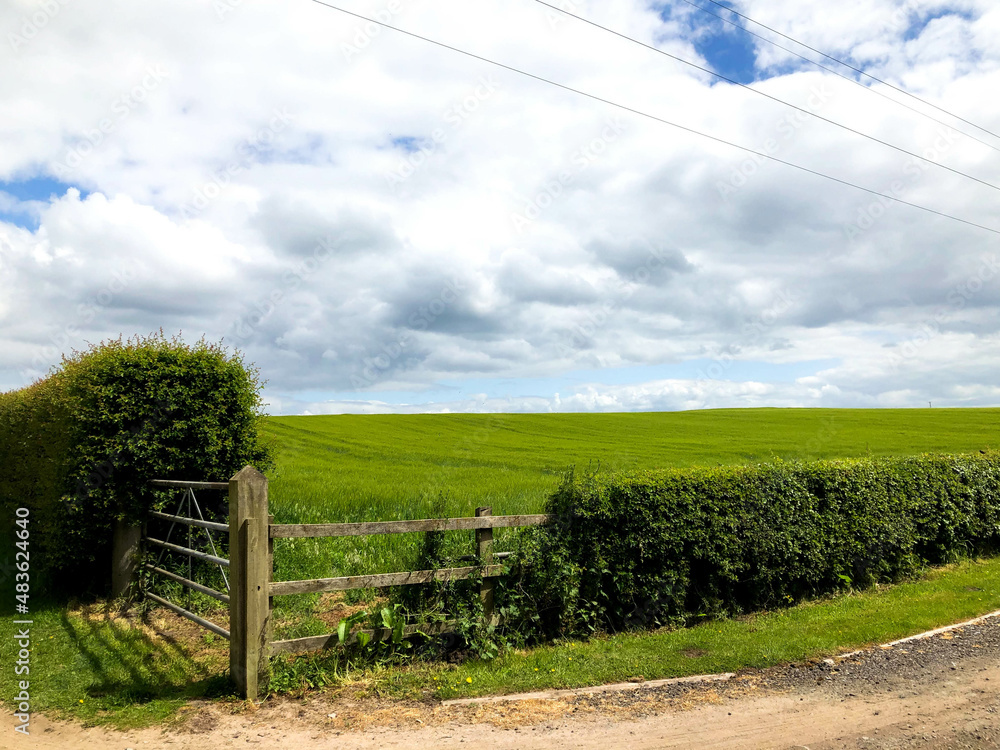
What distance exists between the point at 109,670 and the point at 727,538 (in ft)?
23.4

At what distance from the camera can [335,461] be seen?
26.0m

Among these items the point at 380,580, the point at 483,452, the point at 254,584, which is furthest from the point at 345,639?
the point at 483,452

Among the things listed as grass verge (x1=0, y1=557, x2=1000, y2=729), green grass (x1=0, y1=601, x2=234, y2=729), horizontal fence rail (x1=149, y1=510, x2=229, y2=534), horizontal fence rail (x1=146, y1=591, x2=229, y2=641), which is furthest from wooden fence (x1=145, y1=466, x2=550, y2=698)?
horizontal fence rail (x1=146, y1=591, x2=229, y2=641)

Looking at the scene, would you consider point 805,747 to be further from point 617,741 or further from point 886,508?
point 886,508

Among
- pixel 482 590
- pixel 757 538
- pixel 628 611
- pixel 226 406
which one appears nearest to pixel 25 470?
pixel 226 406

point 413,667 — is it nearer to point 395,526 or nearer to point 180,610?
point 395,526

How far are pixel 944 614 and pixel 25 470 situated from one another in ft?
44.7

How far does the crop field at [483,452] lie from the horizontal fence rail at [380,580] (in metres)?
0.38

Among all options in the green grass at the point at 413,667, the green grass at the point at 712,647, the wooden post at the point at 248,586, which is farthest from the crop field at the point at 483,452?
the wooden post at the point at 248,586

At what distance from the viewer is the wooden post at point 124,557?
866 centimetres

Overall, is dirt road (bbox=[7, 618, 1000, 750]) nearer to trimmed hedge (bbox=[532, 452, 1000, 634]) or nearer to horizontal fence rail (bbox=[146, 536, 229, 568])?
horizontal fence rail (bbox=[146, 536, 229, 568])

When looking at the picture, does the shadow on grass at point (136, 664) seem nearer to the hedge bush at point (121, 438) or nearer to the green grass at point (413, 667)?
the green grass at point (413, 667)

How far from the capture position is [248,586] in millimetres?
5645

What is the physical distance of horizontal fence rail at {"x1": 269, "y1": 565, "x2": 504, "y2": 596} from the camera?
5.93 m
